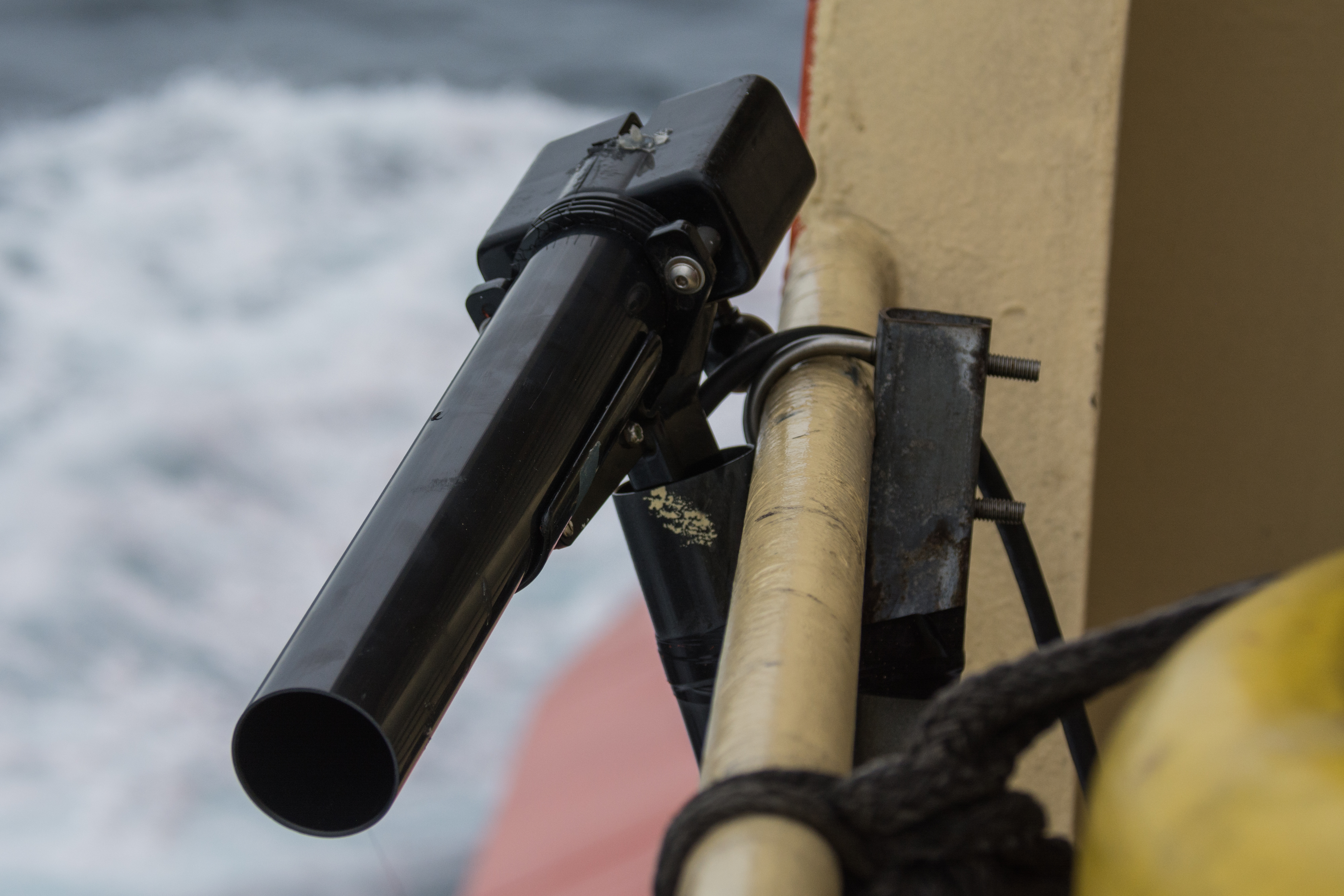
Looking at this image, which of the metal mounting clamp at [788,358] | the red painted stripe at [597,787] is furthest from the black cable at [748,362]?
the red painted stripe at [597,787]

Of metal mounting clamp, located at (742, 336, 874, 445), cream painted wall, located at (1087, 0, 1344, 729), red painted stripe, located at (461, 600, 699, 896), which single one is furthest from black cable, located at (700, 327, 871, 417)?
red painted stripe, located at (461, 600, 699, 896)

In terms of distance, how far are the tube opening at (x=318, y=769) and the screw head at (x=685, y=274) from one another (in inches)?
6.2

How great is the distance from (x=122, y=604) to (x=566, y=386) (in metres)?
1.72

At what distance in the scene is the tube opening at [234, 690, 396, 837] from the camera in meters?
0.23

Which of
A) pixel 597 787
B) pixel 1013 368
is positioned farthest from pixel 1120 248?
pixel 597 787

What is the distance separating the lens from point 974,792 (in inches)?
6.5

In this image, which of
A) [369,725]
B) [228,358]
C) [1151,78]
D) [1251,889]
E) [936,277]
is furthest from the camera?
[228,358]

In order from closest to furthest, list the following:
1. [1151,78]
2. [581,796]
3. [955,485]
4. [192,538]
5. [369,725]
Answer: [369,725] → [955,485] → [1151,78] → [581,796] → [192,538]

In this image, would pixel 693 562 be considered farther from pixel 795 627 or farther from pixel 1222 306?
pixel 1222 306

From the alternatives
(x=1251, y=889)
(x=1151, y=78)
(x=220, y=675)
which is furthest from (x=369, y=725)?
(x=220, y=675)

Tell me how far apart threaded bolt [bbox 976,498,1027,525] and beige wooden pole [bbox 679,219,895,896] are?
0.04 m

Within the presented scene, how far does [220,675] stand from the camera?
170 centimetres

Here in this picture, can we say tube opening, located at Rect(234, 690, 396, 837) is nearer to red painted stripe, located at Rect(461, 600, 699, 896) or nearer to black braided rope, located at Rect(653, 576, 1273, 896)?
black braided rope, located at Rect(653, 576, 1273, 896)

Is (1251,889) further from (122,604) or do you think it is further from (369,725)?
(122,604)
